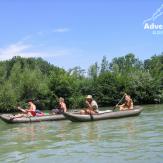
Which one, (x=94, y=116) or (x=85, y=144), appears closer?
(x=85, y=144)

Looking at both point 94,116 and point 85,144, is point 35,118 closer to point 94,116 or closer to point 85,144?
point 94,116

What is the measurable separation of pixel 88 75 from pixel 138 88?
8.78m

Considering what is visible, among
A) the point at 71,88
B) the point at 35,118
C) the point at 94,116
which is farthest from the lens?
the point at 71,88

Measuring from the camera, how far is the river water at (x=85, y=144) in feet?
39.8

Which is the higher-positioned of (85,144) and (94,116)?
(94,116)

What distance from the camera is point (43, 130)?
20.1m

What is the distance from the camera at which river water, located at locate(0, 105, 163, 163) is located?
39.8ft

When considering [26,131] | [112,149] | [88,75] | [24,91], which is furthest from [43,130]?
[88,75]

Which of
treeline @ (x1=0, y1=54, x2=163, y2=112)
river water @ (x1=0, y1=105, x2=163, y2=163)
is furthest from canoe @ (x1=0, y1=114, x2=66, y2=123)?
treeline @ (x1=0, y1=54, x2=163, y2=112)

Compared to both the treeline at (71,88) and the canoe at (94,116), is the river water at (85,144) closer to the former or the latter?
the canoe at (94,116)

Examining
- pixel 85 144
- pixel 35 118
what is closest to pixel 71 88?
pixel 35 118

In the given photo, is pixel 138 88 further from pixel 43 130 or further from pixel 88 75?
pixel 43 130

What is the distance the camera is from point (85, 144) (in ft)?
48.1

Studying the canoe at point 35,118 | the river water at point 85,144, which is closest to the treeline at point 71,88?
the canoe at point 35,118
